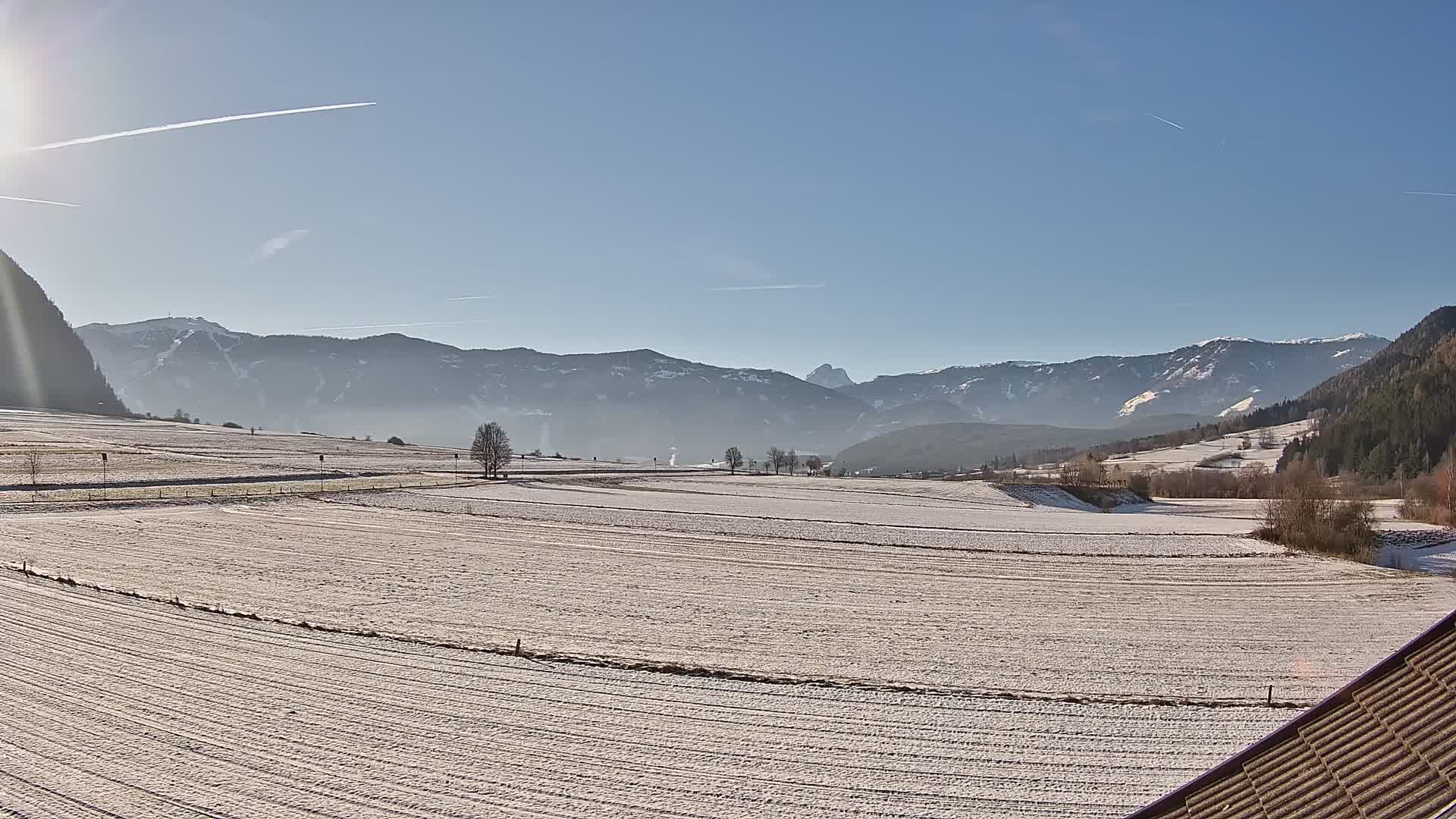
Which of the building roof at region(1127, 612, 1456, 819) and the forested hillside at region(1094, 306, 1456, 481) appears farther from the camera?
the forested hillside at region(1094, 306, 1456, 481)

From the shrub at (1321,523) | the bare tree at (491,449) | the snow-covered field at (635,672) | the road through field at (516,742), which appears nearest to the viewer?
the road through field at (516,742)

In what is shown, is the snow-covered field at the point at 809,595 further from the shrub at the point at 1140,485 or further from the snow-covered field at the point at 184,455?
the shrub at the point at 1140,485

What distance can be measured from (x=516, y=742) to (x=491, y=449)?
87.4 metres

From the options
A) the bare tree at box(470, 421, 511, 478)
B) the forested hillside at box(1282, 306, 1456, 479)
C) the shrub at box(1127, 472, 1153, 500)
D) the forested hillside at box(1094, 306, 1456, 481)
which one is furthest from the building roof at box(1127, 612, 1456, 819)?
the forested hillside at box(1282, 306, 1456, 479)

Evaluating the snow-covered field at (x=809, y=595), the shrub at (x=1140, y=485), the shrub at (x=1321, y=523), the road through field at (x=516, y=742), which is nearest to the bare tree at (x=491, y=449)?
the snow-covered field at (x=809, y=595)

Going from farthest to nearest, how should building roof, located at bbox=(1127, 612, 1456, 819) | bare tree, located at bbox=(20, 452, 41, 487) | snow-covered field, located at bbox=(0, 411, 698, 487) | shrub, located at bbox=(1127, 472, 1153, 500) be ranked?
shrub, located at bbox=(1127, 472, 1153, 500) < snow-covered field, located at bbox=(0, 411, 698, 487) < bare tree, located at bbox=(20, 452, 41, 487) < building roof, located at bbox=(1127, 612, 1456, 819)

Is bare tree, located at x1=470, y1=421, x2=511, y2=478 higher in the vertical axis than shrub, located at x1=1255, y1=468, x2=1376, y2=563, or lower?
higher

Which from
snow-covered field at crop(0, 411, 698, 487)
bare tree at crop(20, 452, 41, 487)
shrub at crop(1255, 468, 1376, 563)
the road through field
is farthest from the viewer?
snow-covered field at crop(0, 411, 698, 487)

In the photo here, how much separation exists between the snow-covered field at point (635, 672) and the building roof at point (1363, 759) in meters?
5.94

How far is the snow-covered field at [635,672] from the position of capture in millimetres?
13328

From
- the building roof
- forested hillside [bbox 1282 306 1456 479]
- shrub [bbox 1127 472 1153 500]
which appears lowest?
shrub [bbox 1127 472 1153 500]

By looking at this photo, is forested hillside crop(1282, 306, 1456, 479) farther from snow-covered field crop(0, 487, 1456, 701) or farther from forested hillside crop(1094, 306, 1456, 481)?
snow-covered field crop(0, 487, 1456, 701)

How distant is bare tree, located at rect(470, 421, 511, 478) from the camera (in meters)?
98.6

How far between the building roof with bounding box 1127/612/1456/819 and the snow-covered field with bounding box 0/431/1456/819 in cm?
594
